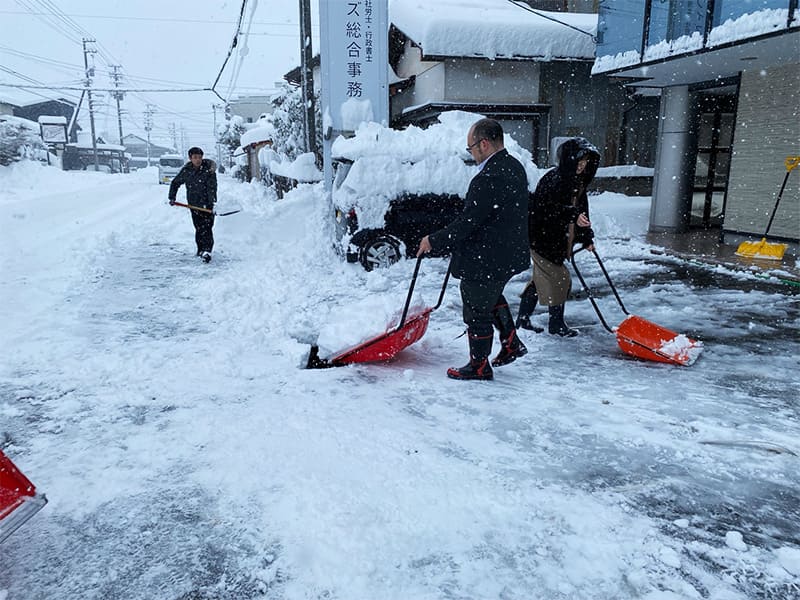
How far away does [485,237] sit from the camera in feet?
12.4

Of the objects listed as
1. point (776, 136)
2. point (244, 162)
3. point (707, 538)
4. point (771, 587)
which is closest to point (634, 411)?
point (707, 538)

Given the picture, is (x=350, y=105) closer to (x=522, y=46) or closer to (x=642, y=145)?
(x=522, y=46)

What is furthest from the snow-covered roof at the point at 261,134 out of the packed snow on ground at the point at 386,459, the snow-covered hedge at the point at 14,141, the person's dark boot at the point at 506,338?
the person's dark boot at the point at 506,338

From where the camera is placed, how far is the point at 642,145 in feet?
57.9

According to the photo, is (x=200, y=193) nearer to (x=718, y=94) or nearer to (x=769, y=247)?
(x=769, y=247)

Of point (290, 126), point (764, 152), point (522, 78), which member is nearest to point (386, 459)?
point (764, 152)

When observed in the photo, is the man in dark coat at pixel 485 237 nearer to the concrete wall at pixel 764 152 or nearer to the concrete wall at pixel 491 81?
the concrete wall at pixel 764 152

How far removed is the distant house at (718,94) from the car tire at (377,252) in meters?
5.80

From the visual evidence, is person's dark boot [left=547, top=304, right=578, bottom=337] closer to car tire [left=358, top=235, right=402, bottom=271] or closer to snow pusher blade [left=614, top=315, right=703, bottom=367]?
snow pusher blade [left=614, top=315, right=703, bottom=367]

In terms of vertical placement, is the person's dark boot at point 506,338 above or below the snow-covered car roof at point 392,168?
below

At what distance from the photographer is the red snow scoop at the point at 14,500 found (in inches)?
74.6

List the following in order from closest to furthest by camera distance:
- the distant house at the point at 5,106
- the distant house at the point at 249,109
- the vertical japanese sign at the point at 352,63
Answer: the vertical japanese sign at the point at 352,63 < the distant house at the point at 5,106 < the distant house at the point at 249,109

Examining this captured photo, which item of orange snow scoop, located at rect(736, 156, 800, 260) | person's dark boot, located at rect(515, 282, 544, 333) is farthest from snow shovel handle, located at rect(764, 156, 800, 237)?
person's dark boot, located at rect(515, 282, 544, 333)

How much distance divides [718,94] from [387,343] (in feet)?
39.4
